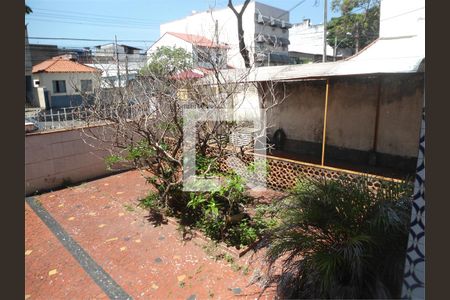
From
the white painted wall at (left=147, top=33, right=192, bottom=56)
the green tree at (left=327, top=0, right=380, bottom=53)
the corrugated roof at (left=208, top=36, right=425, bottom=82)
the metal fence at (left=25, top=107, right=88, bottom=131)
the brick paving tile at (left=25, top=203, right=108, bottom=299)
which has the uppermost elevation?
the green tree at (left=327, top=0, right=380, bottom=53)

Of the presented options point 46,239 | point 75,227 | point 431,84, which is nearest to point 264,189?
point 75,227

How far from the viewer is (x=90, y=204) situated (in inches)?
251

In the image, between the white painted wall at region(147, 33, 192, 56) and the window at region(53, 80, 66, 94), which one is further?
the white painted wall at region(147, 33, 192, 56)

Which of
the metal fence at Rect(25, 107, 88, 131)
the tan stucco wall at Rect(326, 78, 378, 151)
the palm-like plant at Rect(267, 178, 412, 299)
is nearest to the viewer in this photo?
Answer: the palm-like plant at Rect(267, 178, 412, 299)

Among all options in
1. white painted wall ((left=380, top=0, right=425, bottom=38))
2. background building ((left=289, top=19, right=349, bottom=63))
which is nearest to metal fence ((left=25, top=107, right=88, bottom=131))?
white painted wall ((left=380, top=0, right=425, bottom=38))

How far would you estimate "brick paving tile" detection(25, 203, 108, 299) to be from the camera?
365 cm

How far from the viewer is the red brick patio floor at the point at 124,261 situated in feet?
11.9

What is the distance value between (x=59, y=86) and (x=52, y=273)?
23460mm

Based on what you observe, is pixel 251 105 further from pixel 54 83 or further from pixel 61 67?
pixel 61 67

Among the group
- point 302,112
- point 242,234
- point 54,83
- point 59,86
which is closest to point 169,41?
point 59,86

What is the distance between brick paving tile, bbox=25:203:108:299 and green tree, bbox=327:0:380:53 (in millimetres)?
28501

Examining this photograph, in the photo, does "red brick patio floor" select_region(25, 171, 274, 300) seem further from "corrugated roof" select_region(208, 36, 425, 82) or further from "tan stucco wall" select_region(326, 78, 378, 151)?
"tan stucco wall" select_region(326, 78, 378, 151)

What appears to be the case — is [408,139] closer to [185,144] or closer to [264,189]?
[264,189]
